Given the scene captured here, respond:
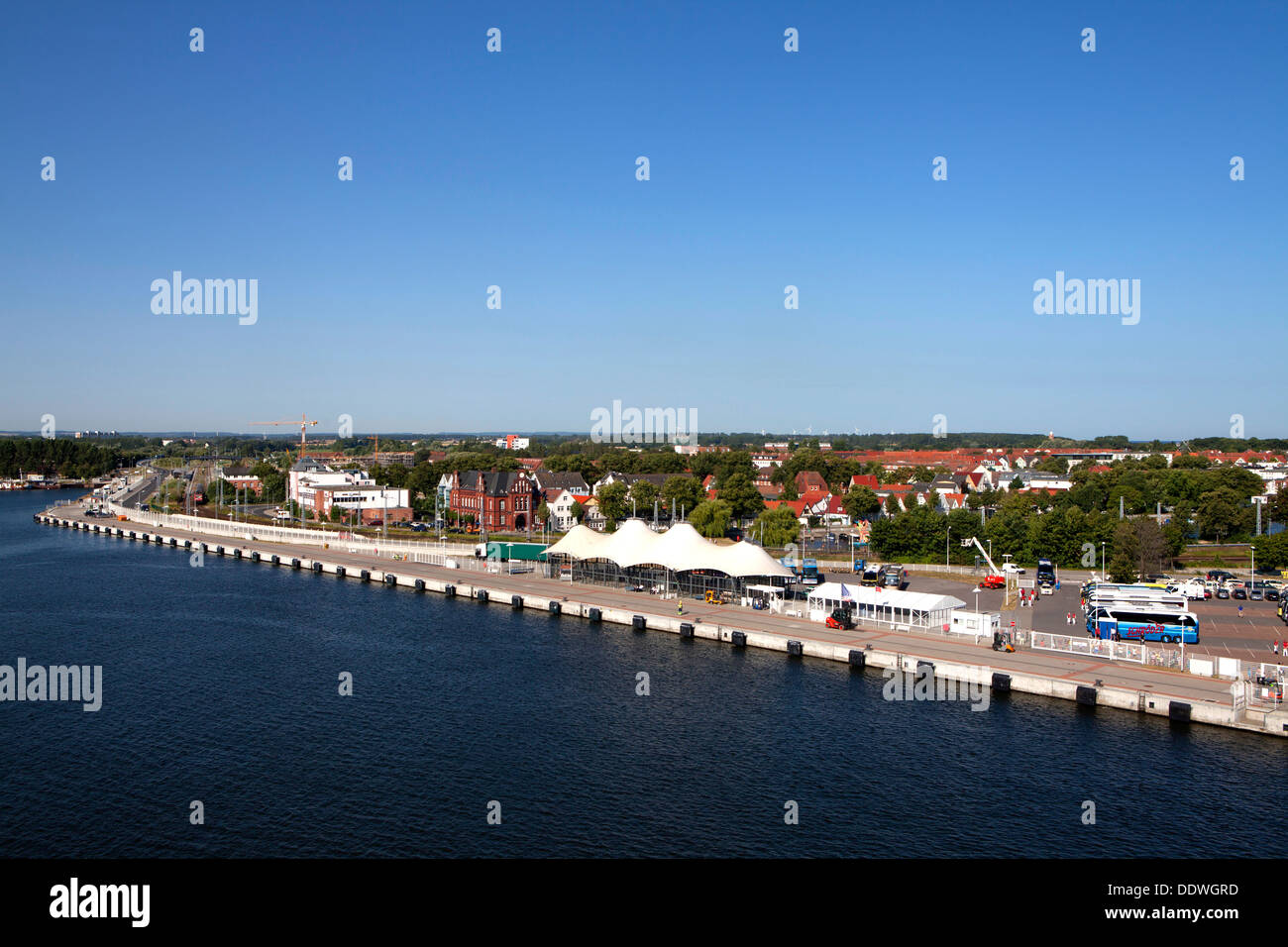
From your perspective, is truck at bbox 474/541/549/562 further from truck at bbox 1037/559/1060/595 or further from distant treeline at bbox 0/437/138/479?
distant treeline at bbox 0/437/138/479

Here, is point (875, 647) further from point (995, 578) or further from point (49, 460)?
point (49, 460)

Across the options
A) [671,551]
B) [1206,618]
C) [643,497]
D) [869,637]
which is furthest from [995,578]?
[643,497]

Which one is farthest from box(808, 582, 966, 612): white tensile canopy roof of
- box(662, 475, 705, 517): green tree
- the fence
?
box(662, 475, 705, 517): green tree

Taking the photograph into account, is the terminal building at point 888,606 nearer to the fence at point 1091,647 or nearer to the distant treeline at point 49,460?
the fence at point 1091,647

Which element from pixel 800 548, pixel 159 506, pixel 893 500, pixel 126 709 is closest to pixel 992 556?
pixel 800 548
